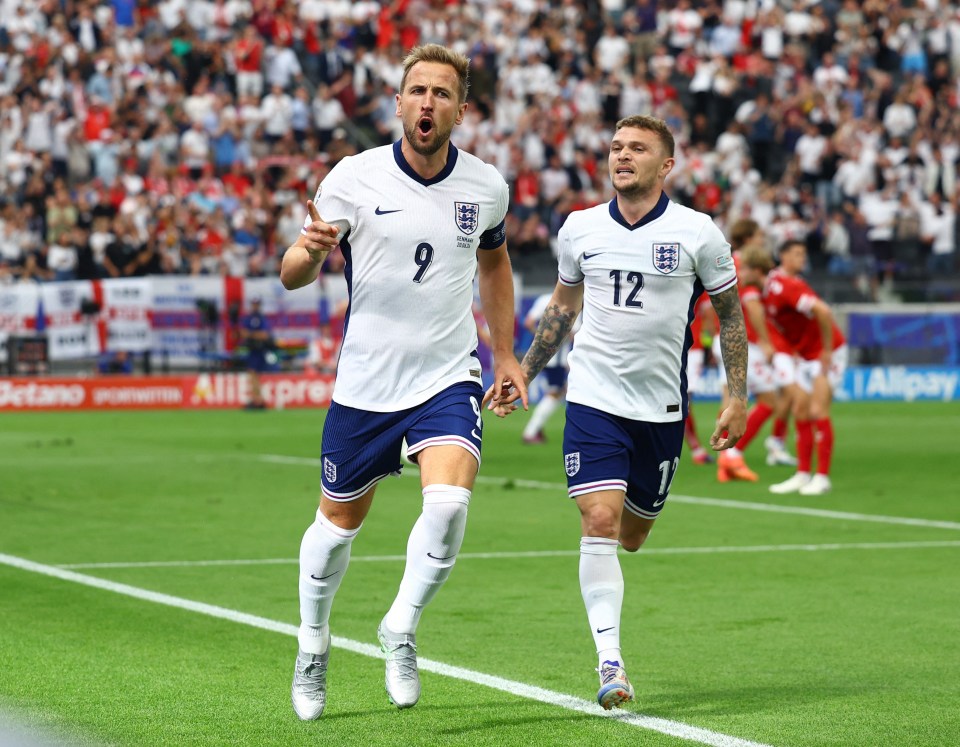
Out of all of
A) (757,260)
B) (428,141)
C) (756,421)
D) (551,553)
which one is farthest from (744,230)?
(428,141)

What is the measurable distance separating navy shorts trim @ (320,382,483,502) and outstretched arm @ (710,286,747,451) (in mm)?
1264

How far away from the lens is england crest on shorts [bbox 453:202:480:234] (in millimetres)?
6512

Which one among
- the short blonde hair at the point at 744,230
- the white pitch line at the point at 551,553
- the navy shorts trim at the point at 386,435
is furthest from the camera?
the short blonde hair at the point at 744,230

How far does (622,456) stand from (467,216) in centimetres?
127

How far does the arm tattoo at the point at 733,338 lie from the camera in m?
7.25

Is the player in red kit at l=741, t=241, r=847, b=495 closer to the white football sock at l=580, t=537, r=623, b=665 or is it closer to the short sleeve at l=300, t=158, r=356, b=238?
the white football sock at l=580, t=537, r=623, b=665

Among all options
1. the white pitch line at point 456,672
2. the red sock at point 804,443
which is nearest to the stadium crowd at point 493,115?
the red sock at point 804,443

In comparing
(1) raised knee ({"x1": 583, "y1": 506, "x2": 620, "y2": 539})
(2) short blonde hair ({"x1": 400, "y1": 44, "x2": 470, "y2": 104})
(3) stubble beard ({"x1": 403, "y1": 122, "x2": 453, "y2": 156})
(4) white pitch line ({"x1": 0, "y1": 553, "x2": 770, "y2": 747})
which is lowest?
(4) white pitch line ({"x1": 0, "y1": 553, "x2": 770, "y2": 747})

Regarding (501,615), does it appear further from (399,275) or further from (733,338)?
(399,275)

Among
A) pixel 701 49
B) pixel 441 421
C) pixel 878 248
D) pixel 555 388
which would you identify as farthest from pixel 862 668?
pixel 701 49

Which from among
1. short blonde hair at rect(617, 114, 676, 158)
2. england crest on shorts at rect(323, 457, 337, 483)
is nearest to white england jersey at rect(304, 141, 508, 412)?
england crest on shorts at rect(323, 457, 337, 483)

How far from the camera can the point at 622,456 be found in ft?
23.2

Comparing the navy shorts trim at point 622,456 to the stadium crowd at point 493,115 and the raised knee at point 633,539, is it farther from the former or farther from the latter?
the stadium crowd at point 493,115

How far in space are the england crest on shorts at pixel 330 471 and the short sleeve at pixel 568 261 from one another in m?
1.52
